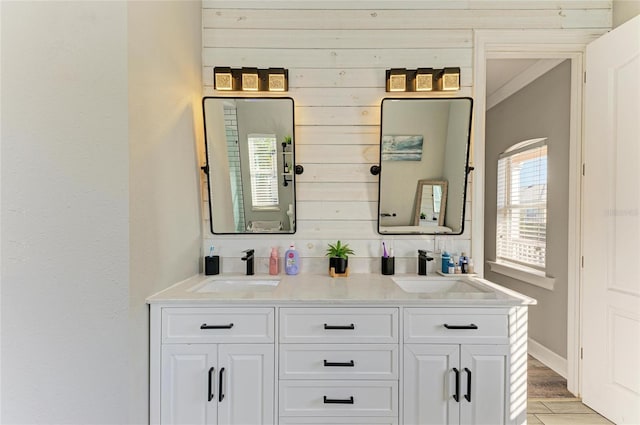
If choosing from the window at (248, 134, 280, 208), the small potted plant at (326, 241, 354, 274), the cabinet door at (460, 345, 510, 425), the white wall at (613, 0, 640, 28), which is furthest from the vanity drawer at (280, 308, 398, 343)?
the white wall at (613, 0, 640, 28)

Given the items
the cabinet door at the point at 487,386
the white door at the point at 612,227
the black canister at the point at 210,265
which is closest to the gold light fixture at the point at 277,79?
the black canister at the point at 210,265

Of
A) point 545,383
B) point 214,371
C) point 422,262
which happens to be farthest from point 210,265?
point 545,383

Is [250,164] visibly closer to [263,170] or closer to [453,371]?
[263,170]

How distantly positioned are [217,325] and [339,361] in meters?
0.60

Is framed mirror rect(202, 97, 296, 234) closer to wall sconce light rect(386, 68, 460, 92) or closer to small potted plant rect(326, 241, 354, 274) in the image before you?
small potted plant rect(326, 241, 354, 274)

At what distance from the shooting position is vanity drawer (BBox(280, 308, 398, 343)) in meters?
1.40

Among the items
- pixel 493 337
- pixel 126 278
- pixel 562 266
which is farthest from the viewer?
pixel 562 266

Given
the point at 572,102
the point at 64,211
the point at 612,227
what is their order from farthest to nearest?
the point at 572,102, the point at 612,227, the point at 64,211

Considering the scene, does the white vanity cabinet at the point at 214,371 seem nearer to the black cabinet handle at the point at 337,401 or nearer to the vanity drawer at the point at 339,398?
the vanity drawer at the point at 339,398

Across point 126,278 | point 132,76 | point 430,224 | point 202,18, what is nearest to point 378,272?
point 430,224

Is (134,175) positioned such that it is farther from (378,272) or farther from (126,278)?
(378,272)

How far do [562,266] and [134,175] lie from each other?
3011 mm

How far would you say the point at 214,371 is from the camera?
1.38 meters

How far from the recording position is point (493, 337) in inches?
55.1
